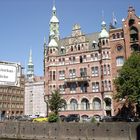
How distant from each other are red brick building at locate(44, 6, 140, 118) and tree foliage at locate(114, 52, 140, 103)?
17339mm

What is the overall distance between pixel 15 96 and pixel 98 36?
7227 centimetres

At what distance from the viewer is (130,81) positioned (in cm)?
6109

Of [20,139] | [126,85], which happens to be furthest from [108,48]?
[20,139]

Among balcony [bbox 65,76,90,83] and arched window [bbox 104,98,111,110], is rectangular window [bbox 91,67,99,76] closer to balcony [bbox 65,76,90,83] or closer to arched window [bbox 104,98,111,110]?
balcony [bbox 65,76,90,83]

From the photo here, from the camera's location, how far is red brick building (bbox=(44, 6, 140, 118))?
82850 mm

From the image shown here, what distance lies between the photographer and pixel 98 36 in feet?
302

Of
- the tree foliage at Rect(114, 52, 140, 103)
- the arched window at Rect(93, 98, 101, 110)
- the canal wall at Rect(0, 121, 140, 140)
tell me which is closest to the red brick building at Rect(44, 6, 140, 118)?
the arched window at Rect(93, 98, 101, 110)

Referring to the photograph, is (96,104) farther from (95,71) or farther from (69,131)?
(69,131)

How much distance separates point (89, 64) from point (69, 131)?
3273cm

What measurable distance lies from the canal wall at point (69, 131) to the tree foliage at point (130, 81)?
31.4 ft

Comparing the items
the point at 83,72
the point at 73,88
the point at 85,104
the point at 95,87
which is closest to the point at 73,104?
the point at 85,104

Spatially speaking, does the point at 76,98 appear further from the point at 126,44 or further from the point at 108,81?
the point at 126,44

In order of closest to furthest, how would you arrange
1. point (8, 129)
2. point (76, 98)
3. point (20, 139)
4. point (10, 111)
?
point (20, 139) < point (8, 129) < point (76, 98) < point (10, 111)

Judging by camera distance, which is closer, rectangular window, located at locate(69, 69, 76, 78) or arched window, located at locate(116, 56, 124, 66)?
arched window, located at locate(116, 56, 124, 66)
